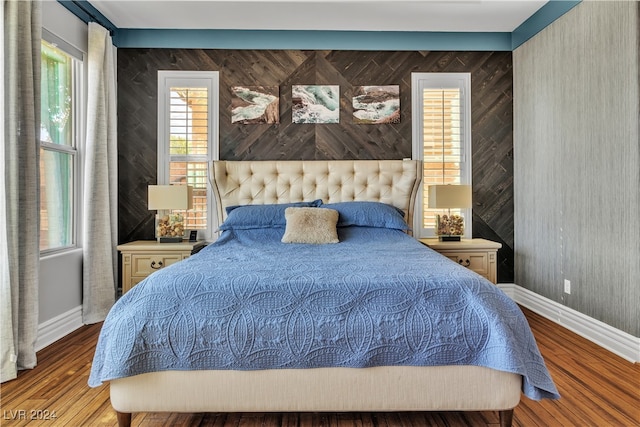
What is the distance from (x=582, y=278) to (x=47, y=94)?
4.55 metres

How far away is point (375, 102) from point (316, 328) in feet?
9.88

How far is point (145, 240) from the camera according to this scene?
410 centimetres

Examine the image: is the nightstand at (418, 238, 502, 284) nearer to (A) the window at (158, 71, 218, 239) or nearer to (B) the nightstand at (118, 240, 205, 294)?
(B) the nightstand at (118, 240, 205, 294)

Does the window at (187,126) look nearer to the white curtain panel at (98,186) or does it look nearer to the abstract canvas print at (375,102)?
the white curtain panel at (98,186)

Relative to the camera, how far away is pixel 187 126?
4.13 m

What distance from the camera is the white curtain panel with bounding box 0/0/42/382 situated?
95.1 inches

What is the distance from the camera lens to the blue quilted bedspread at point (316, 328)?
5.62 ft

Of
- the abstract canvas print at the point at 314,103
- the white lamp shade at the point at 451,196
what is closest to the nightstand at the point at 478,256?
the white lamp shade at the point at 451,196

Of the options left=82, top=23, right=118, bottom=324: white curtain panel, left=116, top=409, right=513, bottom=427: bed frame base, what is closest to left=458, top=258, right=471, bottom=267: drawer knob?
left=116, top=409, right=513, bottom=427: bed frame base

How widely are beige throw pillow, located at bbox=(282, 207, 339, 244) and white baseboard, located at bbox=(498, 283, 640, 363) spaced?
2063mm

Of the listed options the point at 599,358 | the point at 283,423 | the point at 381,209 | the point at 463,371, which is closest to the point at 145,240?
the point at 381,209

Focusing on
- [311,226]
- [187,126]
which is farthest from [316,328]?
[187,126]

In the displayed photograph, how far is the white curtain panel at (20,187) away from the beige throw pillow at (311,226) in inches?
67.8

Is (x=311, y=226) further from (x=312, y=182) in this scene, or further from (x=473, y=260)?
(x=473, y=260)
